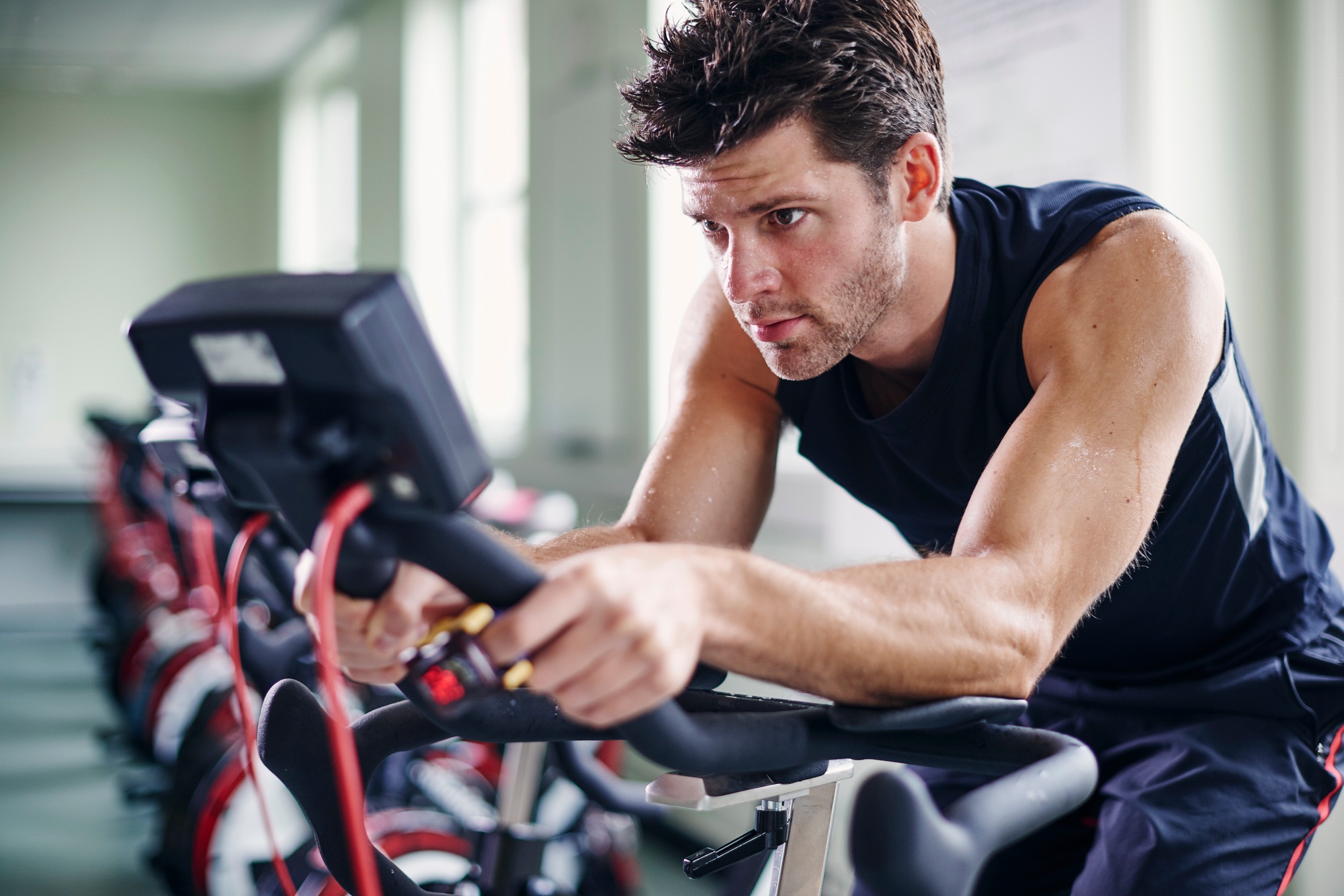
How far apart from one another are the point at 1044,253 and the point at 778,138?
0.32m

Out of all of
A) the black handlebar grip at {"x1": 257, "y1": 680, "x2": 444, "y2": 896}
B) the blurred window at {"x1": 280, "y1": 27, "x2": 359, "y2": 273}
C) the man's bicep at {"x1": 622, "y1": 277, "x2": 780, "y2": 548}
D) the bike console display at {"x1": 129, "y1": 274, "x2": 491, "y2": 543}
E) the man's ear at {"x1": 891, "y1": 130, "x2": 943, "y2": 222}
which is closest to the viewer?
the bike console display at {"x1": 129, "y1": 274, "x2": 491, "y2": 543}

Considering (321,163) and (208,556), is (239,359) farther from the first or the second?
(321,163)

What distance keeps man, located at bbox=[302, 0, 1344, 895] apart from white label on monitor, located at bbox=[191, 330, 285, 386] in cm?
40

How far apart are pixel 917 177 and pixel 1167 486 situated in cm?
42

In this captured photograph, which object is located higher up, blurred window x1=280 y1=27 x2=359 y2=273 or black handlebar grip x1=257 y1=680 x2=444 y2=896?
blurred window x1=280 y1=27 x2=359 y2=273

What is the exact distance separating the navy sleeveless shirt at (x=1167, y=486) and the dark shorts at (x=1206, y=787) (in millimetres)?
35

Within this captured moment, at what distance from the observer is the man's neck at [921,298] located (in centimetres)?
121

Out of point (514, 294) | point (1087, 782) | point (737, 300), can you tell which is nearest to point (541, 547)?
point (737, 300)

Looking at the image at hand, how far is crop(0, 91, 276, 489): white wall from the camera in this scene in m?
7.49

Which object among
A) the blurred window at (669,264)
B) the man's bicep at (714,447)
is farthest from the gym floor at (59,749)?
the man's bicep at (714,447)

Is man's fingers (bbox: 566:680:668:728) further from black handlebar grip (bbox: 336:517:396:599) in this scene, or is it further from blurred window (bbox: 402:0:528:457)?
blurred window (bbox: 402:0:528:457)

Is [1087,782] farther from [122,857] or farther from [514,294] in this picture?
[514,294]

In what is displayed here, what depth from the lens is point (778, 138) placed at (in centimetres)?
106

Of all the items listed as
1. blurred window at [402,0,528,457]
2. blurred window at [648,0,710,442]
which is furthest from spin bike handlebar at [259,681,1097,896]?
blurred window at [402,0,528,457]
